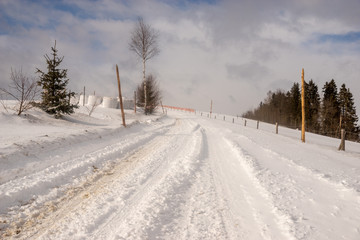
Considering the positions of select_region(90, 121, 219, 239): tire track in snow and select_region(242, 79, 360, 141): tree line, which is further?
select_region(242, 79, 360, 141): tree line

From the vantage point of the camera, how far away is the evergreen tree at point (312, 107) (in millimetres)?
47694

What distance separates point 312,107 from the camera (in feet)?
170

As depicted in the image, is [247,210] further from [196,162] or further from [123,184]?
[196,162]

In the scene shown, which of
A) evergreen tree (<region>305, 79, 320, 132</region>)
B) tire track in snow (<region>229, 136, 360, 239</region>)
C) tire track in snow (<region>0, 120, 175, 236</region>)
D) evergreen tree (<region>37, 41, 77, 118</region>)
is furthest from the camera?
evergreen tree (<region>305, 79, 320, 132</region>)

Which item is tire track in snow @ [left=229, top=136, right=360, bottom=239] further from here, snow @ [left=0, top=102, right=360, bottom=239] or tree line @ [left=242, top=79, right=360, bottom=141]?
tree line @ [left=242, top=79, right=360, bottom=141]

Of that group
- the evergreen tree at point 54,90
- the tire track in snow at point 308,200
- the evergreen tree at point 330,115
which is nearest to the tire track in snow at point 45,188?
the tire track in snow at point 308,200

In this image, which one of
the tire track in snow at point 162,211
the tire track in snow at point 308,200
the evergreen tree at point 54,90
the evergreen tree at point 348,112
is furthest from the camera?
the evergreen tree at point 348,112

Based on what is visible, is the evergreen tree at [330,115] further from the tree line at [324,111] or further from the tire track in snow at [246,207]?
the tire track in snow at [246,207]

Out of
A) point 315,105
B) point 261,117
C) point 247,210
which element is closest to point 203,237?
point 247,210

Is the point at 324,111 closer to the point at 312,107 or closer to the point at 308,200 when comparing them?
the point at 312,107

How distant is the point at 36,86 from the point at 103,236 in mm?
14924

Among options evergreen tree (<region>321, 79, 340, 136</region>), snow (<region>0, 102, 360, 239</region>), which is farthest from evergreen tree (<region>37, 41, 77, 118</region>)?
evergreen tree (<region>321, 79, 340, 136</region>)

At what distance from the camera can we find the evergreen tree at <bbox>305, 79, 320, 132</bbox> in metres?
47.7

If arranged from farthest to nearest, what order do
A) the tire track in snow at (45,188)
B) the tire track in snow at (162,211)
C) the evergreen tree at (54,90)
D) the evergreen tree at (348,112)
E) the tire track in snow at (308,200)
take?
the evergreen tree at (348,112)
the evergreen tree at (54,90)
the tire track in snow at (45,188)
the tire track in snow at (308,200)
the tire track in snow at (162,211)
